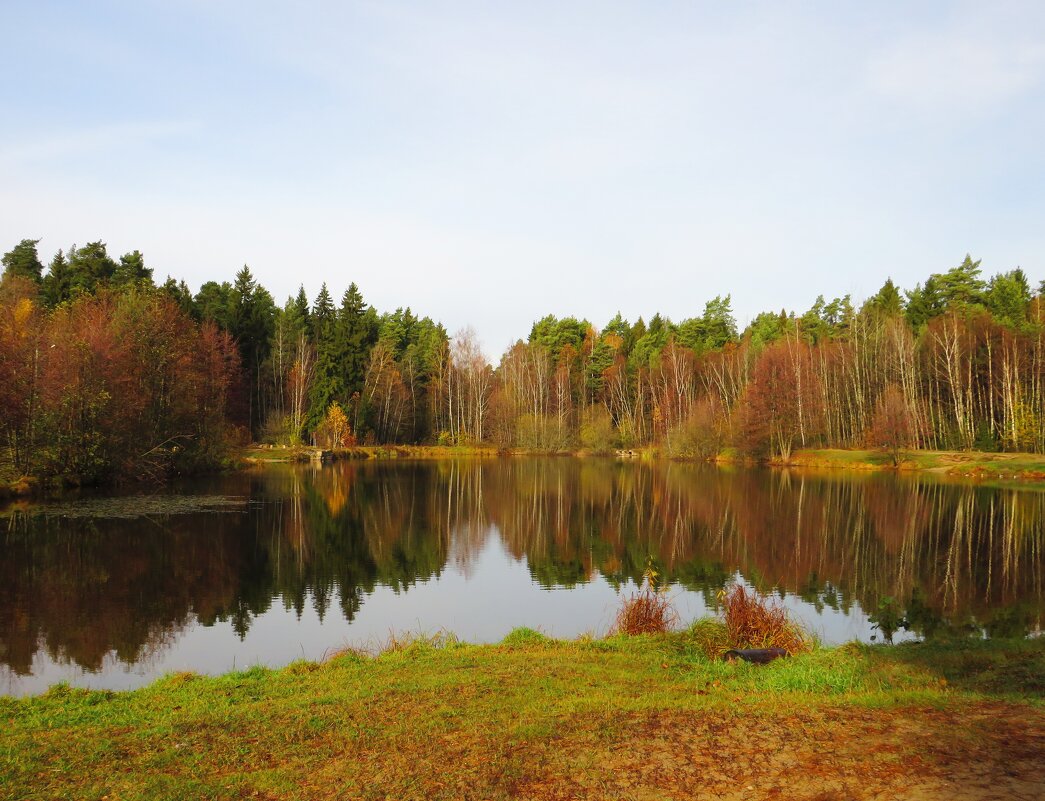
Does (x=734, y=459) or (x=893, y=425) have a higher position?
(x=893, y=425)

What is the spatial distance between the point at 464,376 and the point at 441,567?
5858 cm

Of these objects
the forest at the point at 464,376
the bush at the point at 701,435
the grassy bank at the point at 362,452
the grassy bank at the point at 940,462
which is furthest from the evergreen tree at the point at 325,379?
the grassy bank at the point at 940,462

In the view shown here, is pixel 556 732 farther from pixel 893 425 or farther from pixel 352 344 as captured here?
pixel 352 344

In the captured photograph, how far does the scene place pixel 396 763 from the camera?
5773 millimetres

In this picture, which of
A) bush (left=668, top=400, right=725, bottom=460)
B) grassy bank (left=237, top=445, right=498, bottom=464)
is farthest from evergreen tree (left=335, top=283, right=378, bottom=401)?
bush (left=668, top=400, right=725, bottom=460)

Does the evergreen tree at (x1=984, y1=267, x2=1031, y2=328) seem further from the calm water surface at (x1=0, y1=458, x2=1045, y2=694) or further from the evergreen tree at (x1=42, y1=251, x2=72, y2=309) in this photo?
the evergreen tree at (x1=42, y1=251, x2=72, y2=309)

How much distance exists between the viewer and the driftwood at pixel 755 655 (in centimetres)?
959

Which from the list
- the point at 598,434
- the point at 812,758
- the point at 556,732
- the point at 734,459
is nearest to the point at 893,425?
the point at 734,459

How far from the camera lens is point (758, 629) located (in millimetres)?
11180

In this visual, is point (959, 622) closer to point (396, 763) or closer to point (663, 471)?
point (396, 763)

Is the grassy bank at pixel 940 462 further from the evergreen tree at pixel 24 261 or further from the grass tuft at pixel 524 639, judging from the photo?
the evergreen tree at pixel 24 261

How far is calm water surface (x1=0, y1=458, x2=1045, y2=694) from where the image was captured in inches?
490

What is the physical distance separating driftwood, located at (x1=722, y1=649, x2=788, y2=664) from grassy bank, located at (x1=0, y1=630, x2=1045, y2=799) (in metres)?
0.37

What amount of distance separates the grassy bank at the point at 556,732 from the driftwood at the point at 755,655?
0.37m
